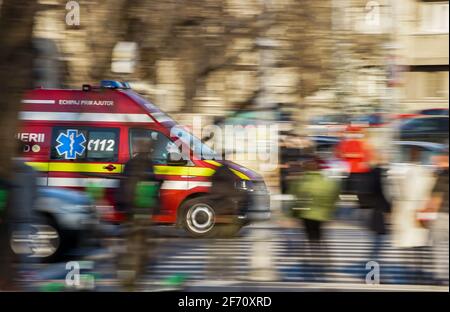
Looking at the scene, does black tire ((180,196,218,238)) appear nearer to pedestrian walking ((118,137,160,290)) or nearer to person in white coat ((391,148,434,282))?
person in white coat ((391,148,434,282))

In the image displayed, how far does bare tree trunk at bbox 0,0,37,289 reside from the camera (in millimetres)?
6949

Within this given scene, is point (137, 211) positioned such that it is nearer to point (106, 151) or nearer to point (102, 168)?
point (102, 168)

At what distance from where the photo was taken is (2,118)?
23.3 feet

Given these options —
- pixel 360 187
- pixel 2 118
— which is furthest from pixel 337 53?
pixel 2 118

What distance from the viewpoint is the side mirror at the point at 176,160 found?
1431cm

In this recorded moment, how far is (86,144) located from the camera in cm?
1480

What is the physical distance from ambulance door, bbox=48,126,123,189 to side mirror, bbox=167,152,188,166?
783mm

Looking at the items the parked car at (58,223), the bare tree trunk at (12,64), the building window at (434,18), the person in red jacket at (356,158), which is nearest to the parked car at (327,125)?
the person in red jacket at (356,158)

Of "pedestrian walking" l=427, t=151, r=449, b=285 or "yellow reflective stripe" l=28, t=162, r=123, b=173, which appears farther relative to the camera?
"yellow reflective stripe" l=28, t=162, r=123, b=173

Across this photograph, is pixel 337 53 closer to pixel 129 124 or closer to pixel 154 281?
pixel 129 124

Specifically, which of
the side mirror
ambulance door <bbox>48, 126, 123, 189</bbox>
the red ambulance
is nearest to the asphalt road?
the red ambulance

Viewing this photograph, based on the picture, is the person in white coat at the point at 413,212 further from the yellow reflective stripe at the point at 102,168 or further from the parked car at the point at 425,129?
the parked car at the point at 425,129

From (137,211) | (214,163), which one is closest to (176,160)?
(214,163)

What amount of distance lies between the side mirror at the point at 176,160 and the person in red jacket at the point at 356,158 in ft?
8.44
